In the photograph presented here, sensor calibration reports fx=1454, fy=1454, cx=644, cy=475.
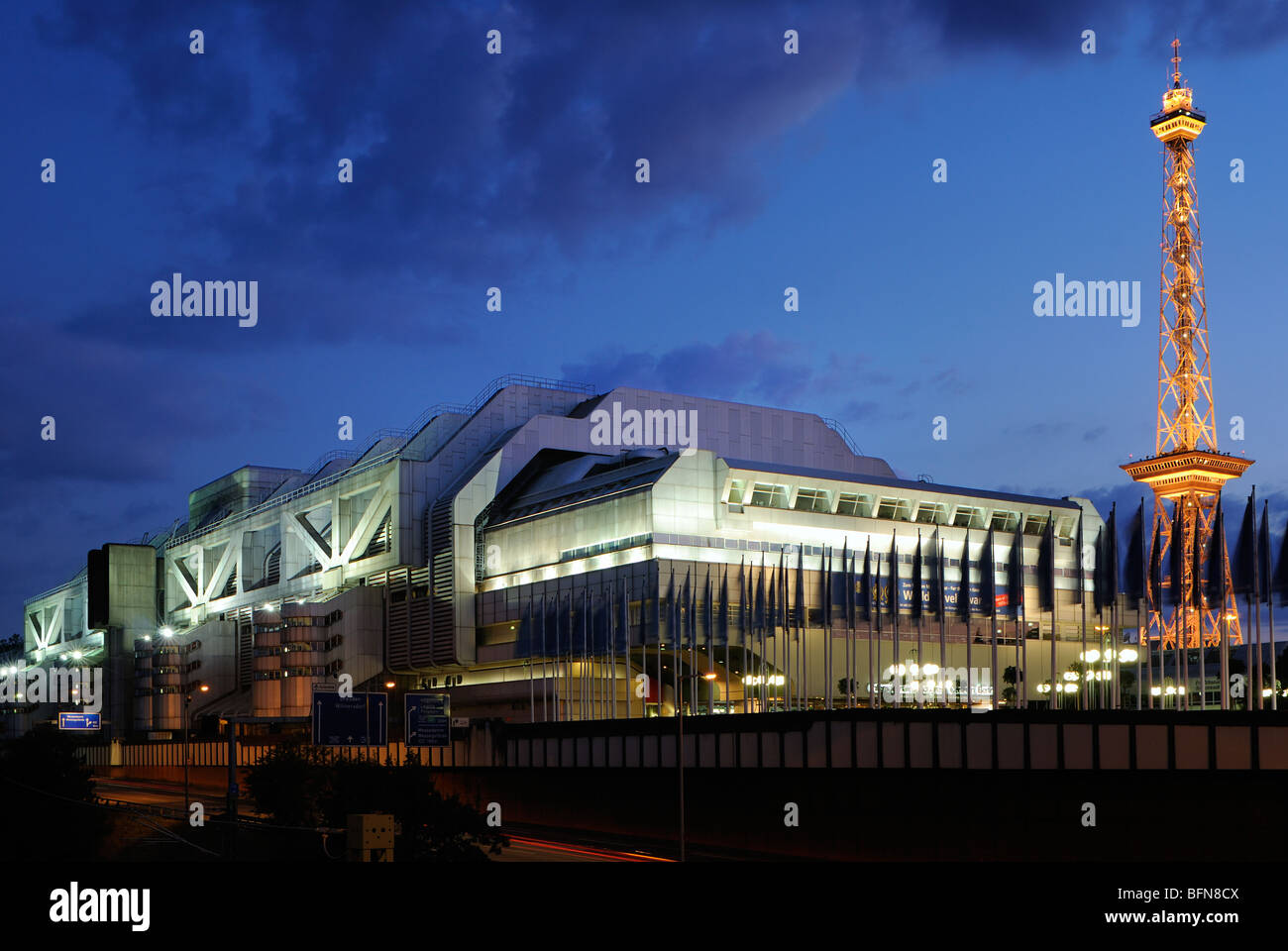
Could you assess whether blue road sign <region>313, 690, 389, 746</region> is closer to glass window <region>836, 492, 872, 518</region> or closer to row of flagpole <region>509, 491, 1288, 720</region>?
row of flagpole <region>509, 491, 1288, 720</region>

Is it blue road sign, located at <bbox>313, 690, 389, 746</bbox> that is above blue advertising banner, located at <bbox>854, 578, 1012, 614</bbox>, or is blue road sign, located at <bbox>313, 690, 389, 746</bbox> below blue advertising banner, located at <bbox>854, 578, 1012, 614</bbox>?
below

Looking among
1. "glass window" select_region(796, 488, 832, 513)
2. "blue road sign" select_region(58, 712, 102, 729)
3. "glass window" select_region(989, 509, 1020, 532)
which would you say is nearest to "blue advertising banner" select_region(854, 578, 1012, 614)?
"glass window" select_region(989, 509, 1020, 532)

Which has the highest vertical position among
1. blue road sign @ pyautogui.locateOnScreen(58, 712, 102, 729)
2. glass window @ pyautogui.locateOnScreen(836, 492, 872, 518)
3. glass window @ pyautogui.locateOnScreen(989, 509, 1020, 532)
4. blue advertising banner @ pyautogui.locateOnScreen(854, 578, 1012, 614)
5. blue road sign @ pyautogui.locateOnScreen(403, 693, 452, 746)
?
glass window @ pyautogui.locateOnScreen(836, 492, 872, 518)

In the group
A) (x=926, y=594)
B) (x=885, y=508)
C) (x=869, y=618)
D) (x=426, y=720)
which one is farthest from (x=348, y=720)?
(x=885, y=508)

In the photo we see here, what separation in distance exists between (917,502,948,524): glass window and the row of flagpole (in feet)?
26.5

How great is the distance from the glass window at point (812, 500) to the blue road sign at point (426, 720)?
4752 centimetres

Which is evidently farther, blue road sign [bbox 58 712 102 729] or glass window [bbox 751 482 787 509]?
glass window [bbox 751 482 787 509]

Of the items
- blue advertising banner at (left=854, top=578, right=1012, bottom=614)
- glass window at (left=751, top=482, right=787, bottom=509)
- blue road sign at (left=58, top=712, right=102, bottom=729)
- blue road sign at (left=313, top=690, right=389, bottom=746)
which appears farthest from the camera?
glass window at (left=751, top=482, right=787, bottom=509)

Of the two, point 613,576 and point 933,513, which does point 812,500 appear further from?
→ point 613,576

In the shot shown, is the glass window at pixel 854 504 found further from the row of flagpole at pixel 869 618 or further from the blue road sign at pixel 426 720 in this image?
the blue road sign at pixel 426 720

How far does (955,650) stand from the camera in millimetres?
109062

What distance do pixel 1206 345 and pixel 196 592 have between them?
117m

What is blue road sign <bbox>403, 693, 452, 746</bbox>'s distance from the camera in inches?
2798
